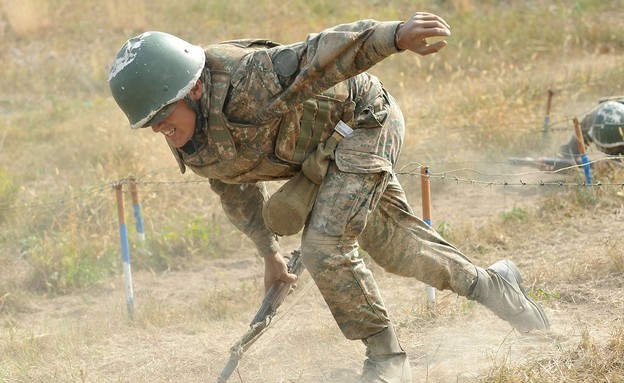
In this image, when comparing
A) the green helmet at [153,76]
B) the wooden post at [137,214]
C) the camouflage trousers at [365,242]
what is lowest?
the wooden post at [137,214]

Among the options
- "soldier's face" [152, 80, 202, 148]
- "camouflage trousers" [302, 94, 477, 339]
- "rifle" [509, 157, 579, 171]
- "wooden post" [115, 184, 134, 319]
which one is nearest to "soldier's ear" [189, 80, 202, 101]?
"soldier's face" [152, 80, 202, 148]

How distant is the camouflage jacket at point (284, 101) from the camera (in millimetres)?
3691

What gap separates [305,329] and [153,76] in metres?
2.17

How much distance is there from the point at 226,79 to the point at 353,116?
0.60 metres

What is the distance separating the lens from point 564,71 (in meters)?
11.4

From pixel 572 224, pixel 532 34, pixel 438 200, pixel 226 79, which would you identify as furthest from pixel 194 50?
pixel 532 34

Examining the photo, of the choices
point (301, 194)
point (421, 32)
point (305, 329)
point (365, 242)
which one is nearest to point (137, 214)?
point (305, 329)

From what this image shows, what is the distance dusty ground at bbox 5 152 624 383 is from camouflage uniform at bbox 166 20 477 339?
758 mm

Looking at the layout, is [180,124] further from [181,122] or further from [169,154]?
[169,154]

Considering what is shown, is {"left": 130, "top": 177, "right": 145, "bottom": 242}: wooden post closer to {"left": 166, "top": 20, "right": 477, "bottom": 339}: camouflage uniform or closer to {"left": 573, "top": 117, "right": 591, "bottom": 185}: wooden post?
{"left": 166, "top": 20, "right": 477, "bottom": 339}: camouflage uniform

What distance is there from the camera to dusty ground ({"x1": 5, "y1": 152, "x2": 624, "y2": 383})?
4770 mm

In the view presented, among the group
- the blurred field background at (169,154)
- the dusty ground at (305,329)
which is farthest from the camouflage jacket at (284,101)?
the blurred field background at (169,154)

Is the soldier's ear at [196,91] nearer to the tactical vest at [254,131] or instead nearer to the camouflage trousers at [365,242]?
the tactical vest at [254,131]

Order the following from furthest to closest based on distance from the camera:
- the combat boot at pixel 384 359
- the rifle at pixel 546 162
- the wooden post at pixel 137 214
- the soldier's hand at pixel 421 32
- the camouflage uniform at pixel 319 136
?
the rifle at pixel 546 162 < the wooden post at pixel 137 214 < the combat boot at pixel 384 359 < the camouflage uniform at pixel 319 136 < the soldier's hand at pixel 421 32
